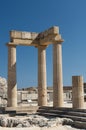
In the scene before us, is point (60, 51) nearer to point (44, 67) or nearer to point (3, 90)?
point (44, 67)

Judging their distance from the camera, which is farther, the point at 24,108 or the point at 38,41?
the point at 38,41

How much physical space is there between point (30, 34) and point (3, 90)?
15.3 metres

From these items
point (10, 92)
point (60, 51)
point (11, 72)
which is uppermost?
point (60, 51)

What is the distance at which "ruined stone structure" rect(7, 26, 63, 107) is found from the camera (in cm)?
2675

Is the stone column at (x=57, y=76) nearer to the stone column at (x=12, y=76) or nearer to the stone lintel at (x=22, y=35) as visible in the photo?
the stone lintel at (x=22, y=35)

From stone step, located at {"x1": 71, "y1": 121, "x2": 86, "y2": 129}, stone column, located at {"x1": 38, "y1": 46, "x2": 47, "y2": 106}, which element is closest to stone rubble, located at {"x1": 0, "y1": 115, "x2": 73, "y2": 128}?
stone step, located at {"x1": 71, "y1": 121, "x2": 86, "y2": 129}

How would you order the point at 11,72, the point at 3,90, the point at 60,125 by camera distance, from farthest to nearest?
the point at 3,90, the point at 11,72, the point at 60,125

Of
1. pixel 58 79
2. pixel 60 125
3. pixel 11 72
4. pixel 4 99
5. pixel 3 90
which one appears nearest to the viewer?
pixel 60 125

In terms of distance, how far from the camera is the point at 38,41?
99.1ft

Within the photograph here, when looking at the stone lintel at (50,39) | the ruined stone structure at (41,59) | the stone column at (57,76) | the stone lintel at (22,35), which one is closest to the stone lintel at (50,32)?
the ruined stone structure at (41,59)

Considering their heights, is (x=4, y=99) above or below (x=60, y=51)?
below

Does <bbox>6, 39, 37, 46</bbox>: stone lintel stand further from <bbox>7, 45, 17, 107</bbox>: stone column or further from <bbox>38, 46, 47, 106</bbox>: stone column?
<bbox>38, 46, 47, 106</bbox>: stone column

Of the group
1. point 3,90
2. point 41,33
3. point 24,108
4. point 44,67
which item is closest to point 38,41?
point 41,33

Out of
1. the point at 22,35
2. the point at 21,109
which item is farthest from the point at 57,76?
the point at 22,35
